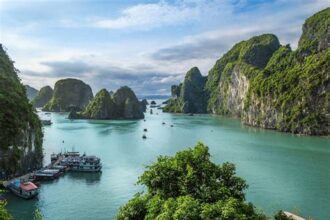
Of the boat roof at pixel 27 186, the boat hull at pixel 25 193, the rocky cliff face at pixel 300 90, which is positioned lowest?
the boat hull at pixel 25 193

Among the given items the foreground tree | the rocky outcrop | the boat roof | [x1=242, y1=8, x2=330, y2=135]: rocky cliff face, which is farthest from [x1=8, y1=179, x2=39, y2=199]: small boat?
the rocky outcrop

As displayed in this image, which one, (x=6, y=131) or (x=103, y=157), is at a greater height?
(x=6, y=131)

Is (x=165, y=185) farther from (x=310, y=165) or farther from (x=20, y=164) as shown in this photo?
(x=310, y=165)

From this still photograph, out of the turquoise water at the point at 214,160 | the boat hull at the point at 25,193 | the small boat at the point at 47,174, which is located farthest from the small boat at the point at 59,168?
the boat hull at the point at 25,193

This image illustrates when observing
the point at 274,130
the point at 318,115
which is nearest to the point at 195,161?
the point at 318,115

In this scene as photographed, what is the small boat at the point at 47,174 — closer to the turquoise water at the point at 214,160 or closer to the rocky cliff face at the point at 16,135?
the turquoise water at the point at 214,160

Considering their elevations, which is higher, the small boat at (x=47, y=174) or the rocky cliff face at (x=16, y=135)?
the rocky cliff face at (x=16, y=135)
